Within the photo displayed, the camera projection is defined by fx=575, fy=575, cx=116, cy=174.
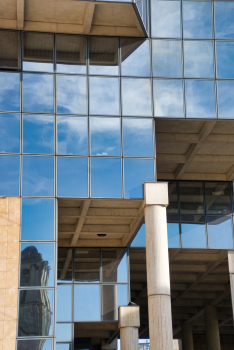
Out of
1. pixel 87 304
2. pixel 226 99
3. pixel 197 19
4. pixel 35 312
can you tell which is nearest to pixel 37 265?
pixel 35 312

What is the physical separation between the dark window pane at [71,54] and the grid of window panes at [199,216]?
393 inches

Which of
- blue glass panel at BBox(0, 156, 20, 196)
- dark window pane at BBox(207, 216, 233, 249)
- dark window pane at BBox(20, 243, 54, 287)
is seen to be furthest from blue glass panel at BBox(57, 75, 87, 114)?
dark window pane at BBox(207, 216, 233, 249)

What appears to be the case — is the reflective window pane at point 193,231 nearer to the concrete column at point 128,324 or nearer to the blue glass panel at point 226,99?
the concrete column at point 128,324

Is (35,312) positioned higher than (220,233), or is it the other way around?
(220,233)

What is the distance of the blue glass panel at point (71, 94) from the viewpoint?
26.7 meters

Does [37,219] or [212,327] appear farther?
[212,327]

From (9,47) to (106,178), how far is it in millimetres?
7757

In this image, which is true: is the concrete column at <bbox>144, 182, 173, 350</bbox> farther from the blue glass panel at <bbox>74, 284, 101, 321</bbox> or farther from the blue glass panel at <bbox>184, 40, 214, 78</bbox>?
the blue glass panel at <bbox>74, 284, 101, 321</bbox>

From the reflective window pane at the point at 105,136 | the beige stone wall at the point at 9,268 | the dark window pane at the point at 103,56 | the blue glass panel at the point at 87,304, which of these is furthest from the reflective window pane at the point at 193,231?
the beige stone wall at the point at 9,268

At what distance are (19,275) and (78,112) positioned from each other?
25.9 ft

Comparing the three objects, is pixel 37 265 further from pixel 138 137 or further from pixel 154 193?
pixel 138 137

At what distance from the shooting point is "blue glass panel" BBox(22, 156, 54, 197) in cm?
2545

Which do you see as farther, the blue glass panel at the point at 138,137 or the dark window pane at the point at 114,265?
the dark window pane at the point at 114,265

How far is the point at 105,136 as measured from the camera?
26.6m
